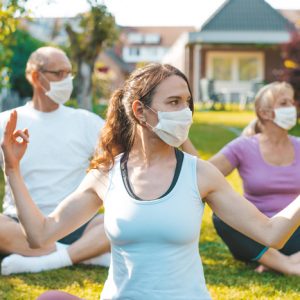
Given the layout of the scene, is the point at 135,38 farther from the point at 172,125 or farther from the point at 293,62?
the point at 172,125

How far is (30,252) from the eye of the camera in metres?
4.96

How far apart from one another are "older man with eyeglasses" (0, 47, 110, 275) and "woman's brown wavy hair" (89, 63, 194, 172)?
1.91 metres

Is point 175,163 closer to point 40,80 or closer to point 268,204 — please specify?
point 268,204

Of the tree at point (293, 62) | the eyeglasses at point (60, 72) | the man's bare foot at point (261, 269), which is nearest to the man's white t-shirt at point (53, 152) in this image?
the eyeglasses at point (60, 72)

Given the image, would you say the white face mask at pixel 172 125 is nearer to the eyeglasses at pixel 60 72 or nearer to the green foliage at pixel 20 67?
the eyeglasses at pixel 60 72

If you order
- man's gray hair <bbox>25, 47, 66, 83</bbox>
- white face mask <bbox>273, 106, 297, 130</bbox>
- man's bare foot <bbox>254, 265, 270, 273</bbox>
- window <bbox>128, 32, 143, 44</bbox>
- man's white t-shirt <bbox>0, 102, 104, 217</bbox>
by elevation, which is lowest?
man's bare foot <bbox>254, 265, 270, 273</bbox>

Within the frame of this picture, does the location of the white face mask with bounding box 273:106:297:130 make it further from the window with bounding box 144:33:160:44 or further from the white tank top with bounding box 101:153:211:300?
the window with bounding box 144:33:160:44

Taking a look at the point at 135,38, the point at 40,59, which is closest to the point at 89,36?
the point at 40,59

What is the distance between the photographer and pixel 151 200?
277 centimetres

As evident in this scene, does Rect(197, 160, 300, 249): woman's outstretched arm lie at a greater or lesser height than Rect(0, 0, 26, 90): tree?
lesser

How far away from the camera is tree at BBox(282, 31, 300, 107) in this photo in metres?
16.7

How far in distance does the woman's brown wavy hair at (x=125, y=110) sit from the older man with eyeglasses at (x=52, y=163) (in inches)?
75.3

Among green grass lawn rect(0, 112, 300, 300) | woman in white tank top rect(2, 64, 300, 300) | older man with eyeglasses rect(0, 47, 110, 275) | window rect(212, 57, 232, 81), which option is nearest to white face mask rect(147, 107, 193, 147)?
woman in white tank top rect(2, 64, 300, 300)

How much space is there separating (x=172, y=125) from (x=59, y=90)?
247 centimetres
